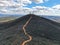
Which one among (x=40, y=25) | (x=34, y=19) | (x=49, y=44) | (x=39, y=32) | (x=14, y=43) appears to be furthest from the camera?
(x=34, y=19)

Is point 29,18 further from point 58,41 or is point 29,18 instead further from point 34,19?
point 58,41

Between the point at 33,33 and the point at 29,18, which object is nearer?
the point at 33,33

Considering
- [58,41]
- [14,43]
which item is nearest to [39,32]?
[58,41]

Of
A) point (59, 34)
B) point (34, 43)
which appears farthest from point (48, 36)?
point (34, 43)

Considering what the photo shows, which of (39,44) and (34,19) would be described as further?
(34,19)

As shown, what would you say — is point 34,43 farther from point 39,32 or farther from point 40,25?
point 40,25

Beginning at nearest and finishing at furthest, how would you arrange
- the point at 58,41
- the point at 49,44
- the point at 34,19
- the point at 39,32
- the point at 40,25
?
the point at 49,44, the point at 58,41, the point at 39,32, the point at 40,25, the point at 34,19

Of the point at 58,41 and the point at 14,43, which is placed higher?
the point at 14,43

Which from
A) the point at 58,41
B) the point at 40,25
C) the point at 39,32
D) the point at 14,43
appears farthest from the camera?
the point at 40,25

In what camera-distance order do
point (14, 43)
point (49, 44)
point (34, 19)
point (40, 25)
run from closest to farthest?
point (14, 43), point (49, 44), point (40, 25), point (34, 19)
